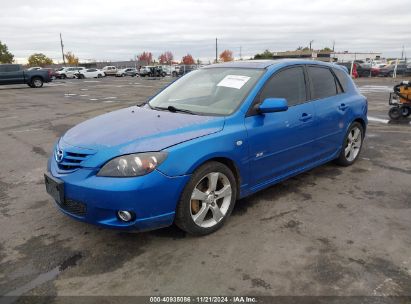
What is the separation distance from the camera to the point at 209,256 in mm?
3193

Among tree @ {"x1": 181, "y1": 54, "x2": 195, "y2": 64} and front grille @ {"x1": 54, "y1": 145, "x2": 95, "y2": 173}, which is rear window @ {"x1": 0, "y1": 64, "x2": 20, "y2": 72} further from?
tree @ {"x1": 181, "y1": 54, "x2": 195, "y2": 64}

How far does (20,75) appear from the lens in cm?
2527

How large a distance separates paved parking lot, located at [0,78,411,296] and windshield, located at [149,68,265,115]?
1.17 meters

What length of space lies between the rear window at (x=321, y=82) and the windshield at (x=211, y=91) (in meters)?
0.97

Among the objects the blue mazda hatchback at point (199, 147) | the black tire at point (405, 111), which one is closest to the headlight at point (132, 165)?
the blue mazda hatchback at point (199, 147)

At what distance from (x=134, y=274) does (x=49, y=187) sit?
1.21m

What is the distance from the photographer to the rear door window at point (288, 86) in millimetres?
4152

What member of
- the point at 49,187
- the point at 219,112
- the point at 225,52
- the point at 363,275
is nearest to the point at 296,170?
the point at 219,112

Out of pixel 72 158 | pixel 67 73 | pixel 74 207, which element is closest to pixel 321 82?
pixel 72 158

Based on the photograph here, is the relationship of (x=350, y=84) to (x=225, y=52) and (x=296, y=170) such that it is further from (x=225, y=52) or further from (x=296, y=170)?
(x=225, y=52)

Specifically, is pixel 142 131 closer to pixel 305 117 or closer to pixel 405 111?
pixel 305 117

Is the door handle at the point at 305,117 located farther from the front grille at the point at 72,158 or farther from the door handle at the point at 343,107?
the front grille at the point at 72,158

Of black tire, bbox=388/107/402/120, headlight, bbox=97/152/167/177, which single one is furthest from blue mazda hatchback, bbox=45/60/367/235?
black tire, bbox=388/107/402/120

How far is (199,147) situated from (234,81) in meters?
1.22
